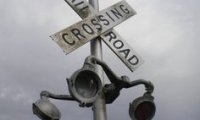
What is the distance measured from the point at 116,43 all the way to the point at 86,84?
1.24m

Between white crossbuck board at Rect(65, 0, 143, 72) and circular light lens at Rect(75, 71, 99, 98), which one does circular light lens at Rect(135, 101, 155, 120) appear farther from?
circular light lens at Rect(75, 71, 99, 98)

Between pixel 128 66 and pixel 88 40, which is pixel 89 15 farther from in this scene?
pixel 128 66

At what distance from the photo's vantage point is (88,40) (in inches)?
194

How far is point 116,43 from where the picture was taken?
5.20 meters

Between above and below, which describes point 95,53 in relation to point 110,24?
below

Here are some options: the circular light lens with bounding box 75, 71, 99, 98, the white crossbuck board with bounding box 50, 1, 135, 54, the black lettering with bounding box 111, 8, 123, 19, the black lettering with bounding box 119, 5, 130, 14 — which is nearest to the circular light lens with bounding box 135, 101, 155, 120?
the circular light lens with bounding box 75, 71, 99, 98

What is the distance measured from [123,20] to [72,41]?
83cm

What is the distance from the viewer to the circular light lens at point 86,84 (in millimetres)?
4004

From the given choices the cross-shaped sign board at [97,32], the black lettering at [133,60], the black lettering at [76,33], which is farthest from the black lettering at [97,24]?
the black lettering at [133,60]

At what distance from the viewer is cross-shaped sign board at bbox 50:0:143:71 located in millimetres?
4820

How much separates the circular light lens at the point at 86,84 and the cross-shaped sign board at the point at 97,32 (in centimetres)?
71

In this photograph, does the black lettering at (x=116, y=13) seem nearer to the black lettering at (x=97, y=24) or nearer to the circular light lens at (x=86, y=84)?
the black lettering at (x=97, y=24)

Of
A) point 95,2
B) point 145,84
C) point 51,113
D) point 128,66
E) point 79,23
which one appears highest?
point 95,2

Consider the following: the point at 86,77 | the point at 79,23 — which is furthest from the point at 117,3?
the point at 86,77
